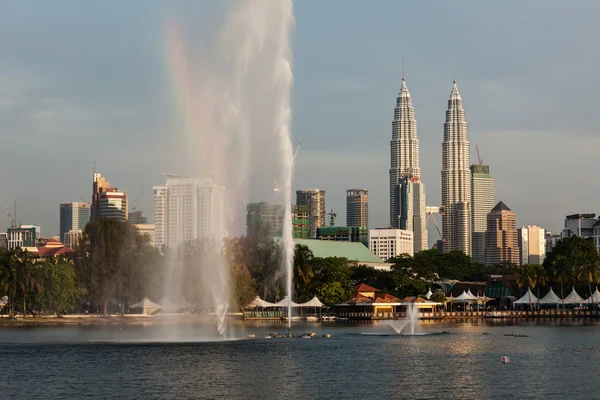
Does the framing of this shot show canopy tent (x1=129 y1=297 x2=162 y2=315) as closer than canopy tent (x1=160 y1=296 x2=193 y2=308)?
No

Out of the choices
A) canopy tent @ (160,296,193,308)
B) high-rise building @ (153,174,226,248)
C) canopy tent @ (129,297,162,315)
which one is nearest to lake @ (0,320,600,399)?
high-rise building @ (153,174,226,248)

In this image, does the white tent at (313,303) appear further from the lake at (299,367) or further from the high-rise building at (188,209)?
the lake at (299,367)

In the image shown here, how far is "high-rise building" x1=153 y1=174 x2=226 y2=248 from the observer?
349 feet

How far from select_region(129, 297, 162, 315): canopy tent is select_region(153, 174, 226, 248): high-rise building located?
75.3 feet

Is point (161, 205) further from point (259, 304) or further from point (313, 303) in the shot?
point (313, 303)

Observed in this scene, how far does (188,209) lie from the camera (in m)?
128

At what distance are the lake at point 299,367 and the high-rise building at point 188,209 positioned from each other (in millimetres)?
13443

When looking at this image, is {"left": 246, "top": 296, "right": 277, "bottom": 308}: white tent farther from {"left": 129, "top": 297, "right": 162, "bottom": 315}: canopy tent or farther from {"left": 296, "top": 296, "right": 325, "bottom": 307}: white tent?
{"left": 129, "top": 297, "right": 162, "bottom": 315}: canopy tent

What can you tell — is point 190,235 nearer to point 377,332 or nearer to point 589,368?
point 377,332

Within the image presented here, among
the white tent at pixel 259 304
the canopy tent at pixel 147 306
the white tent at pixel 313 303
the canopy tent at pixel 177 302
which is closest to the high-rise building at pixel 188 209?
the canopy tent at pixel 177 302

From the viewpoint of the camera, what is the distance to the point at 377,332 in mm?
139125

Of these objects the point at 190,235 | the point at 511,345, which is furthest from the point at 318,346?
the point at 190,235

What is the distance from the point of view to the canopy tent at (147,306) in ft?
593

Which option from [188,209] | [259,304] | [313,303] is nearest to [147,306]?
[259,304]
